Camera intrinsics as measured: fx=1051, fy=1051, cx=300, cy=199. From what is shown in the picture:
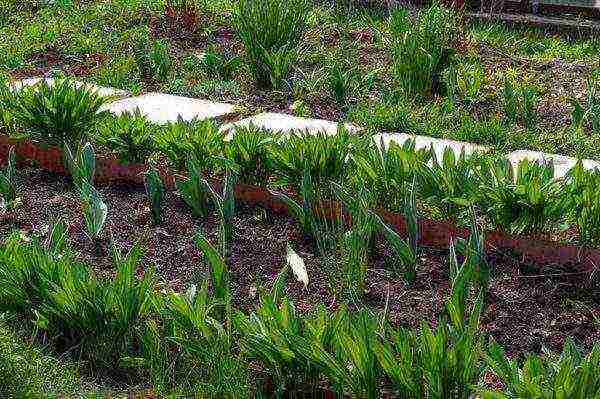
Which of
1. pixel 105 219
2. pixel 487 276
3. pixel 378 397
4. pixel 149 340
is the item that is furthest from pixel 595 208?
pixel 105 219

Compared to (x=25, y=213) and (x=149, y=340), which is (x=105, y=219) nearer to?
(x=25, y=213)

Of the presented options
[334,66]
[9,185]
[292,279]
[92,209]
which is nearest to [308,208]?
[292,279]

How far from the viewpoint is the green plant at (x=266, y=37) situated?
6.09 m

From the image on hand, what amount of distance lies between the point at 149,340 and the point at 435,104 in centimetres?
300

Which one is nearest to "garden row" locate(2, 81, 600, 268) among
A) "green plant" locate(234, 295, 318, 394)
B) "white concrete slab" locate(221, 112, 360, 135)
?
"white concrete slab" locate(221, 112, 360, 135)

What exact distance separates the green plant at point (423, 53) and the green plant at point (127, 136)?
180cm

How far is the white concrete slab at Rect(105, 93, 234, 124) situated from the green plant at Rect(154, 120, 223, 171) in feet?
4.28

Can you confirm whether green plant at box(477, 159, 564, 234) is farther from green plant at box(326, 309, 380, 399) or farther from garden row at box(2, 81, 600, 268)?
green plant at box(326, 309, 380, 399)

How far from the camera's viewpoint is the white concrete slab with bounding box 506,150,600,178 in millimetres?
4730

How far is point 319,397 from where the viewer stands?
2.89m

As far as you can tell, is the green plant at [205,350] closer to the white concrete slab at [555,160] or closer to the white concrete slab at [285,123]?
the white concrete slab at [555,160]

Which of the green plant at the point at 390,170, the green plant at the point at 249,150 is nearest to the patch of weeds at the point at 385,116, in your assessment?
the green plant at the point at 249,150

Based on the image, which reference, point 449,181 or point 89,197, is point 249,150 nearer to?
point 89,197

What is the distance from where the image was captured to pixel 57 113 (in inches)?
179
